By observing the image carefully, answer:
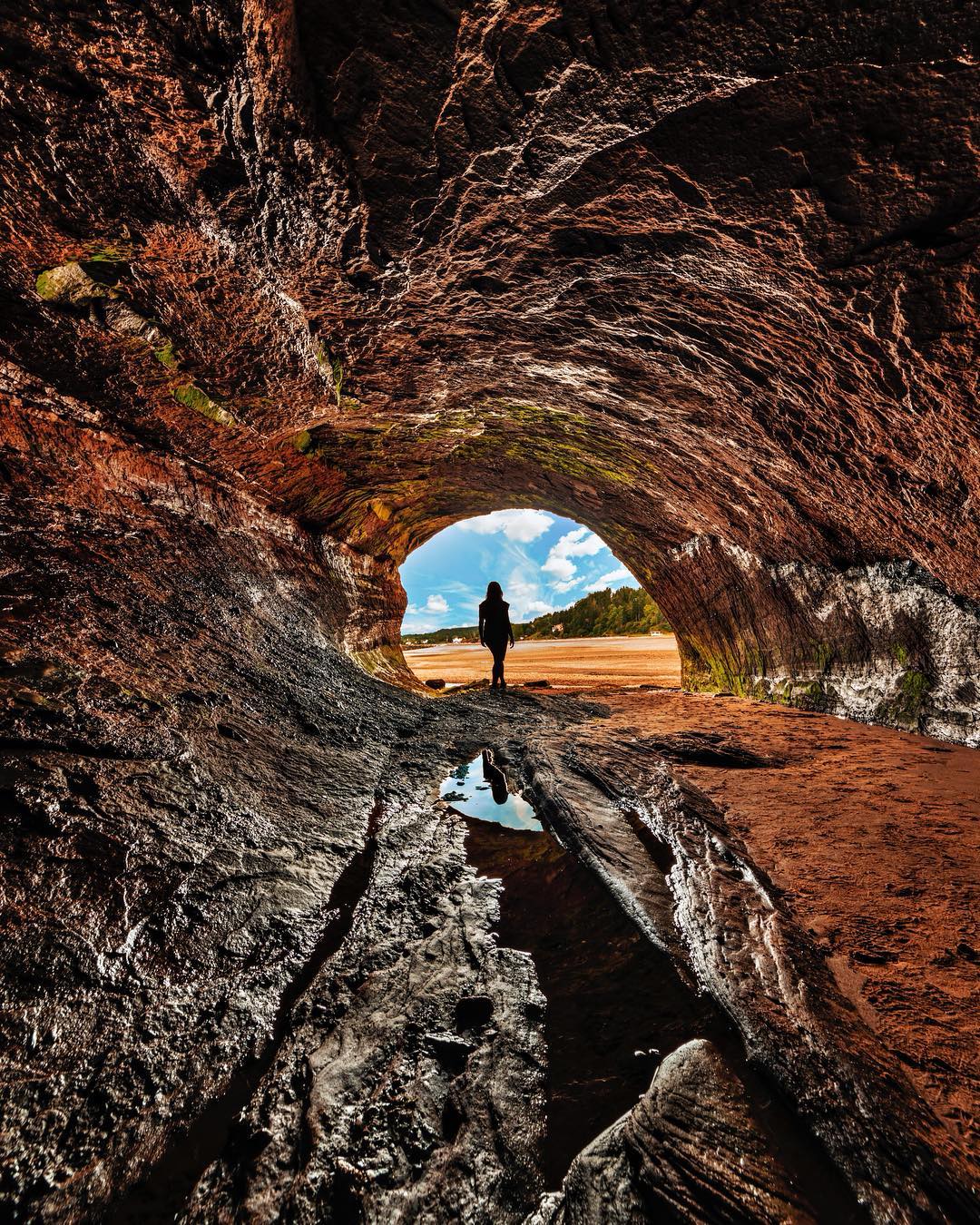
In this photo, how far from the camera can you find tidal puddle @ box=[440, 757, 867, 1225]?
3.99 feet

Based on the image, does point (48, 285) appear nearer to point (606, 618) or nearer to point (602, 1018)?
point (602, 1018)

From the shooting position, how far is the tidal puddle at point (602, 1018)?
1.22m

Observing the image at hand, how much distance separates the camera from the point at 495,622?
8.81m

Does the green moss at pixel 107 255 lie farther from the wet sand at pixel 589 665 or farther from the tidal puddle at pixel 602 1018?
the wet sand at pixel 589 665

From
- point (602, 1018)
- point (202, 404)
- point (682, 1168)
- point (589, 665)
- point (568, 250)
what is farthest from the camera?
point (589, 665)

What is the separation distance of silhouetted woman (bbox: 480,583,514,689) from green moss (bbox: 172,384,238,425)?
489cm

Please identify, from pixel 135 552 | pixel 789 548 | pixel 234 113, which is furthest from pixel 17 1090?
pixel 789 548

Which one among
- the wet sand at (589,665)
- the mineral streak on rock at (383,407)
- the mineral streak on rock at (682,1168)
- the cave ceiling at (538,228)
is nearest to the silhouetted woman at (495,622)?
the wet sand at (589,665)

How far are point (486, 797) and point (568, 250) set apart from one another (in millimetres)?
3829

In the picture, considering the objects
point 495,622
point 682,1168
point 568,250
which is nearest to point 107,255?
point 568,250

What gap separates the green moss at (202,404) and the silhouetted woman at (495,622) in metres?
4.89

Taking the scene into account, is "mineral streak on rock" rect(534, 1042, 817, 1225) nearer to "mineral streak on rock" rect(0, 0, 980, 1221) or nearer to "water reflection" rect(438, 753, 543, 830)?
"mineral streak on rock" rect(0, 0, 980, 1221)

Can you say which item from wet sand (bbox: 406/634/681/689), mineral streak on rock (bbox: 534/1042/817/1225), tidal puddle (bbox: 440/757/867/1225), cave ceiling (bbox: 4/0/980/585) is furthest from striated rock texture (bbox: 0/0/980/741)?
wet sand (bbox: 406/634/681/689)

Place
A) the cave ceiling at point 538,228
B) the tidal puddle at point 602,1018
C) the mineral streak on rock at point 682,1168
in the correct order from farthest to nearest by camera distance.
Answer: the cave ceiling at point 538,228
the tidal puddle at point 602,1018
the mineral streak on rock at point 682,1168
